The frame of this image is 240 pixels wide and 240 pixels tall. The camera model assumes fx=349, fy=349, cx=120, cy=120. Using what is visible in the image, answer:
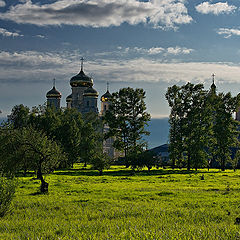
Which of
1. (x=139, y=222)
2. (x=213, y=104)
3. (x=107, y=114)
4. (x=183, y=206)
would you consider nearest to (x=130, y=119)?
(x=107, y=114)

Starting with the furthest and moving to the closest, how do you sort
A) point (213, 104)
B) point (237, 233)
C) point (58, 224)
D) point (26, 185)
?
point (213, 104) < point (26, 185) < point (58, 224) < point (237, 233)

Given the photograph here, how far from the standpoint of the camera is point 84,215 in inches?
607

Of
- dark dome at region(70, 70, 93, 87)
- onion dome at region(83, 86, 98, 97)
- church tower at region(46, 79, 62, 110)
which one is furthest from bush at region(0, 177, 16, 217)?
church tower at region(46, 79, 62, 110)

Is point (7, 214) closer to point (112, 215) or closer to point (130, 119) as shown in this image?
point (112, 215)

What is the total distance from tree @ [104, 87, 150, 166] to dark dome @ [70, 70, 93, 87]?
51809 millimetres

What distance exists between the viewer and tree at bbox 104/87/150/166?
194 feet

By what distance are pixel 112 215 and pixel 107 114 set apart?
45.2 meters

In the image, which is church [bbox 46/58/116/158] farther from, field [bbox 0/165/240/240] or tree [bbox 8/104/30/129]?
field [bbox 0/165/240/240]

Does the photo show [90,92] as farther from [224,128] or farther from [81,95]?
[224,128]

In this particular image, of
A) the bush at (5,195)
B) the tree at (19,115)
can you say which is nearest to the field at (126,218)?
the bush at (5,195)

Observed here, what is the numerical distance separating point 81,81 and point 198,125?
62.7m

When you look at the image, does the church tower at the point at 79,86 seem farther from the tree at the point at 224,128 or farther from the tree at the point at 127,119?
the tree at the point at 224,128

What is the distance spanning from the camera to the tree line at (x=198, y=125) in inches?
2167

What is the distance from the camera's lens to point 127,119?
197 feet
